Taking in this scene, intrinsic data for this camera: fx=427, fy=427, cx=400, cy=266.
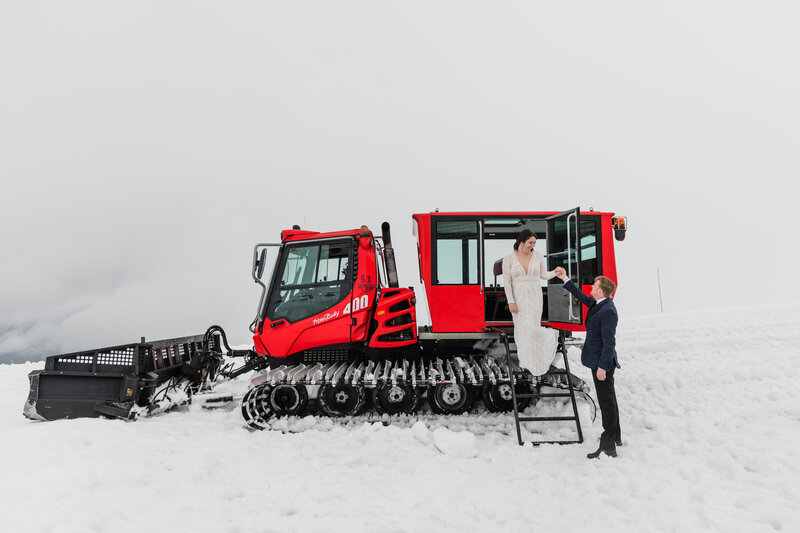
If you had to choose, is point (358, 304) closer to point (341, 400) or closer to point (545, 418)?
point (341, 400)

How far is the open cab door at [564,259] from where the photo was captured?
Result: 19.2ft

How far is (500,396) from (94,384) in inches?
234

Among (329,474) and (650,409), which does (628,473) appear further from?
(329,474)

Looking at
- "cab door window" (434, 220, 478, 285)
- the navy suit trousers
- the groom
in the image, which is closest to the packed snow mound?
the groom

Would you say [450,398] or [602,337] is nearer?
[602,337]

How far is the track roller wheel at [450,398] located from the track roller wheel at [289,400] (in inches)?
72.8

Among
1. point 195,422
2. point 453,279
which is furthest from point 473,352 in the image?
point 195,422

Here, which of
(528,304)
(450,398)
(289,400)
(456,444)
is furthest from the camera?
(289,400)

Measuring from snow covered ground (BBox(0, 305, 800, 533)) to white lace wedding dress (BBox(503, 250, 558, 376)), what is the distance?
102cm

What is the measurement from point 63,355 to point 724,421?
30.1 feet

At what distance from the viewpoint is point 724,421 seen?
5.48m

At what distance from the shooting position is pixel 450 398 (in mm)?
6184

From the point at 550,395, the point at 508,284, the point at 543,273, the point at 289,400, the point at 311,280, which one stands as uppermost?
the point at 311,280

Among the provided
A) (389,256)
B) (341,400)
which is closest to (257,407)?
(341,400)
